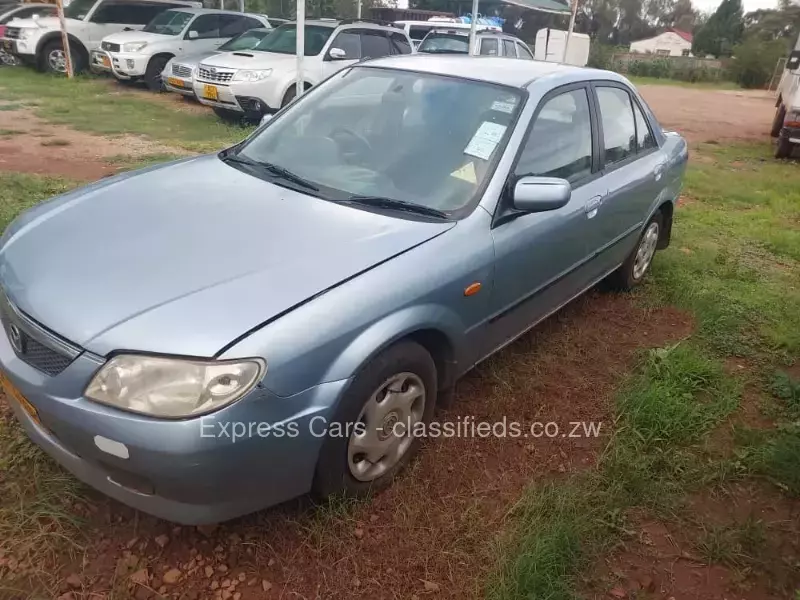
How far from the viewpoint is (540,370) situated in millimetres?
3619

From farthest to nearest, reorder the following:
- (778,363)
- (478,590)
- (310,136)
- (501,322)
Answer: (778,363)
(310,136)
(501,322)
(478,590)

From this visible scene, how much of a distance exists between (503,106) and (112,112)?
9.45 m

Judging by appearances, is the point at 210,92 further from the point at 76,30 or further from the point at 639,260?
the point at 639,260

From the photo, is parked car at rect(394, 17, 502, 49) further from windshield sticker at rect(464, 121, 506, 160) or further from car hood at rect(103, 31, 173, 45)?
windshield sticker at rect(464, 121, 506, 160)

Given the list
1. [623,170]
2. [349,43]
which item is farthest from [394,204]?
[349,43]

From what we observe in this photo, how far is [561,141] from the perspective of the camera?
337 cm

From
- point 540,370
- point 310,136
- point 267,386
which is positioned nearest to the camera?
point 267,386

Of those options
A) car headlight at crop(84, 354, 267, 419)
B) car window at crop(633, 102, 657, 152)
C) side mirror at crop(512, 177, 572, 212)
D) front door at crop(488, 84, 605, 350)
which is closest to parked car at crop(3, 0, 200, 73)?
car window at crop(633, 102, 657, 152)

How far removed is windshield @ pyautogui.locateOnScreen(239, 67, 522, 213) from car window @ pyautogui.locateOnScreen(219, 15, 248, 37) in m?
11.4

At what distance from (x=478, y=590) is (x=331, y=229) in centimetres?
143

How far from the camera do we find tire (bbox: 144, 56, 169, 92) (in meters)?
12.8

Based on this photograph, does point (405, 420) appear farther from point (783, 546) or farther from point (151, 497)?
point (783, 546)

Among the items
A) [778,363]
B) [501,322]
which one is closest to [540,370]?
[501,322]

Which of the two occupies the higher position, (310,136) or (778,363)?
(310,136)
